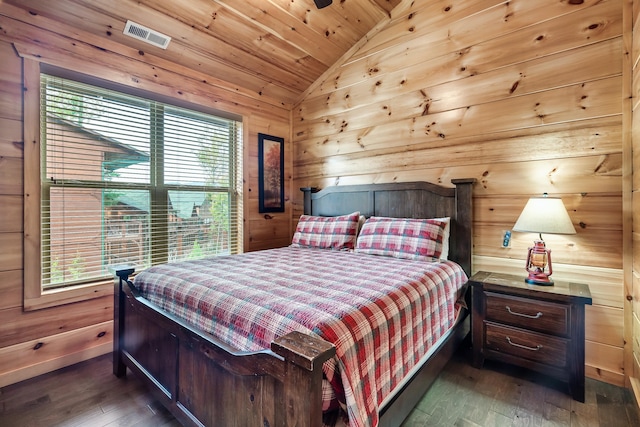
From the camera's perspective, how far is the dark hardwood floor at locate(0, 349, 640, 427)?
1619mm

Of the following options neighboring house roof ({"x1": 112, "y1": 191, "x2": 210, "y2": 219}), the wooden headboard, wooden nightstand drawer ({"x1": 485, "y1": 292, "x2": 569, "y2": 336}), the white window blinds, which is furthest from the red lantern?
neighboring house roof ({"x1": 112, "y1": 191, "x2": 210, "y2": 219})

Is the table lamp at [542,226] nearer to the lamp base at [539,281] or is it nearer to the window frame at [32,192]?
the lamp base at [539,281]

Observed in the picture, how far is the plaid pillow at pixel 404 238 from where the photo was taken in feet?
7.73

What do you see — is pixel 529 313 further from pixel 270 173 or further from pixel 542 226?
pixel 270 173

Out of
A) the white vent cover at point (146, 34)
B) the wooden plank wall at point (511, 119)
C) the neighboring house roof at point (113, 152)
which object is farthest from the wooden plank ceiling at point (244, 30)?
the neighboring house roof at point (113, 152)

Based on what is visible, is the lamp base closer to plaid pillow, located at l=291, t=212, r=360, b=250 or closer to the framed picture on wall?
plaid pillow, located at l=291, t=212, r=360, b=250

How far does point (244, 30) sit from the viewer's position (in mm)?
2713

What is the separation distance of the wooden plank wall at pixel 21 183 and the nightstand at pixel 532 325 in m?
2.85

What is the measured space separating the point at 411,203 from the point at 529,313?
1246 mm

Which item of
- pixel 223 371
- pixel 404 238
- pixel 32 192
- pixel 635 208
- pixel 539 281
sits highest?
pixel 32 192

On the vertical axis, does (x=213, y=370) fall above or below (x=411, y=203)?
below

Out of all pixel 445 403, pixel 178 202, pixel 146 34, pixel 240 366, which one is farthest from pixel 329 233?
pixel 146 34

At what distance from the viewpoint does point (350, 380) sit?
3.35ft

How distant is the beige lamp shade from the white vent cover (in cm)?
305
